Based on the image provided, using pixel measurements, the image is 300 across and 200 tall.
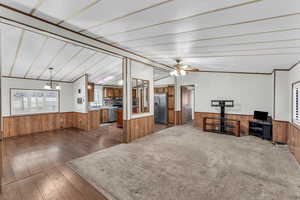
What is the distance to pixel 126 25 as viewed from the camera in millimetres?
2213

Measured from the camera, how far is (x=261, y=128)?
16.2ft

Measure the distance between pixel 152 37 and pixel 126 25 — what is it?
1.97 ft

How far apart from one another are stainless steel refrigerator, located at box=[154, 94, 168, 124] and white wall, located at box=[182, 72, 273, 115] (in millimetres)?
1643

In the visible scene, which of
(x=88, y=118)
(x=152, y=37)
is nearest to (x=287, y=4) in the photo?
(x=152, y=37)

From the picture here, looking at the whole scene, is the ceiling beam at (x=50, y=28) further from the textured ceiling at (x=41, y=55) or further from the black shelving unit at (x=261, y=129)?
the black shelving unit at (x=261, y=129)

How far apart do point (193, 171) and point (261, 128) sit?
3.82 m

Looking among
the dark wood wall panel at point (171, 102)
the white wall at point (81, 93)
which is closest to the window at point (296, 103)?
the dark wood wall panel at point (171, 102)

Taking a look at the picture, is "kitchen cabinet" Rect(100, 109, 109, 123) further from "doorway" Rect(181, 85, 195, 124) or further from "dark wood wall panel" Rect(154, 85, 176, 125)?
"doorway" Rect(181, 85, 195, 124)

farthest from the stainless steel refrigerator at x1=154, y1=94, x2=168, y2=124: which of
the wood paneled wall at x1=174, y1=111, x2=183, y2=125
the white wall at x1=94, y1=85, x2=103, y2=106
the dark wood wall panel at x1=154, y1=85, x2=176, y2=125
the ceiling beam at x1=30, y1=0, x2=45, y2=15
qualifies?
the ceiling beam at x1=30, y1=0, x2=45, y2=15

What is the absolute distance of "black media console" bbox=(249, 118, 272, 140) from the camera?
469 cm

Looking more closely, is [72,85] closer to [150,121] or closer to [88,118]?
[88,118]

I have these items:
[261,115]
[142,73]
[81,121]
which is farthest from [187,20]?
[81,121]

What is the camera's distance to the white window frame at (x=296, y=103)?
3459mm

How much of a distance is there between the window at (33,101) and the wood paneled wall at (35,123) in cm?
24
